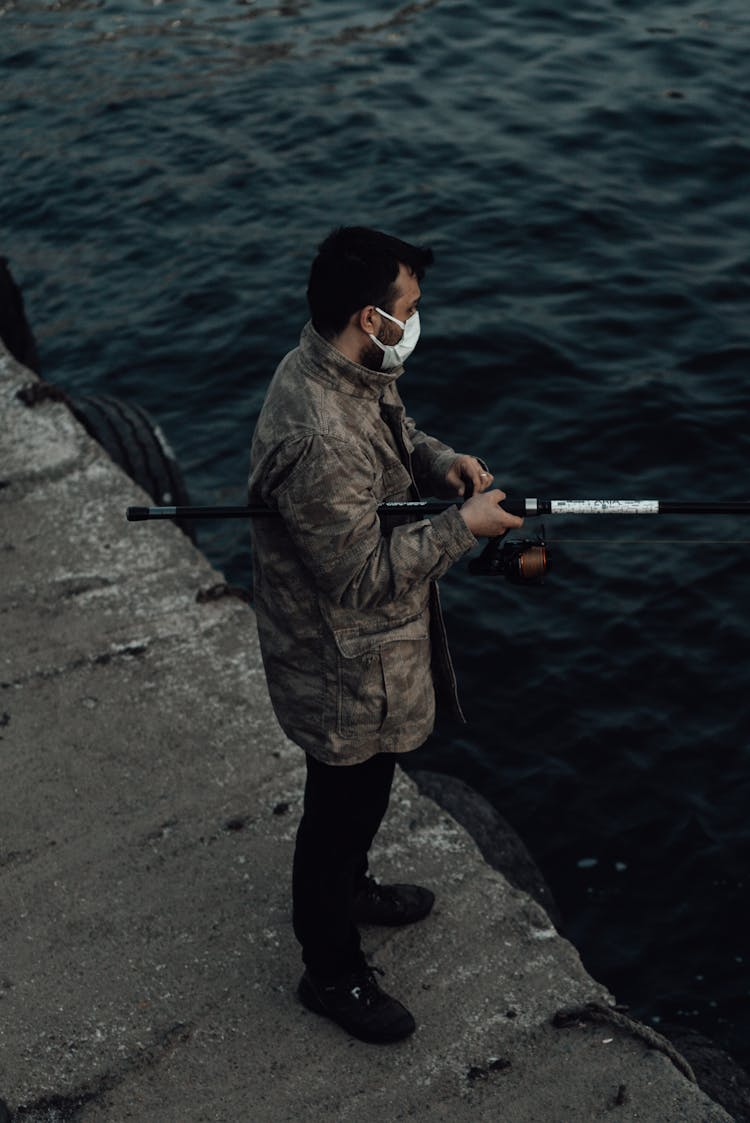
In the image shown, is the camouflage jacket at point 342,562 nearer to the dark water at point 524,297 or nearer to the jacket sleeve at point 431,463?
the jacket sleeve at point 431,463

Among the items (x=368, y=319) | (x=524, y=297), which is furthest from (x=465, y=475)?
(x=524, y=297)

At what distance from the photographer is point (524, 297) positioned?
11188 mm

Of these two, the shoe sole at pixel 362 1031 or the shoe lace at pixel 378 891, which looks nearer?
the shoe sole at pixel 362 1031

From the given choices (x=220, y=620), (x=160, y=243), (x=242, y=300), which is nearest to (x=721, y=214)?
(x=242, y=300)

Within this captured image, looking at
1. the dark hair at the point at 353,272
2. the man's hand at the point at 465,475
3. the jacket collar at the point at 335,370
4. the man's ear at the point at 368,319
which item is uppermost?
the dark hair at the point at 353,272

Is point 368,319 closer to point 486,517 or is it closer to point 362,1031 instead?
point 486,517

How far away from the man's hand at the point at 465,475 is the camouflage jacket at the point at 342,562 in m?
0.15

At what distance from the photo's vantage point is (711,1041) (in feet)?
17.6

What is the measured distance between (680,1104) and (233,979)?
1.43 meters

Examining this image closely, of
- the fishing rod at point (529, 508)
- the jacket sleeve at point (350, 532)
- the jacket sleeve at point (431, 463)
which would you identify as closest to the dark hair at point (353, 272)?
the jacket sleeve at point (350, 532)

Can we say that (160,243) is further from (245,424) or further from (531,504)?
(531,504)

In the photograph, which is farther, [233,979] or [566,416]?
[566,416]

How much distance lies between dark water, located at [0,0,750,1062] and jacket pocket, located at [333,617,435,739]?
1091mm

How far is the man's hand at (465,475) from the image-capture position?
3.95 meters
